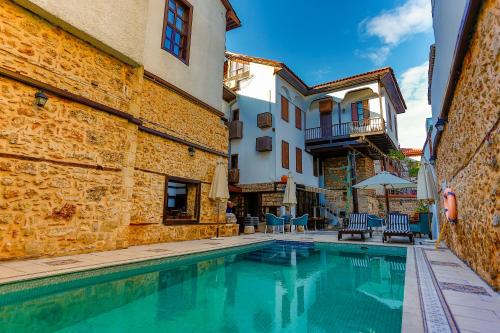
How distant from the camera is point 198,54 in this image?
1002cm

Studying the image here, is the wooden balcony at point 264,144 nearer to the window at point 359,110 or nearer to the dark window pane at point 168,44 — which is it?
the window at point 359,110

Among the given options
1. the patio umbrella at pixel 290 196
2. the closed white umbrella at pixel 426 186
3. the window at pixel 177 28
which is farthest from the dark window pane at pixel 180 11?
the closed white umbrella at pixel 426 186

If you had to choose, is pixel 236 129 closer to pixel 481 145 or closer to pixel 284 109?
pixel 284 109

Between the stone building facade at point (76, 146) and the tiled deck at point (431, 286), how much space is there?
0.69m

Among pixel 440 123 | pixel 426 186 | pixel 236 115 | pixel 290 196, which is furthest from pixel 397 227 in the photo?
Result: pixel 236 115

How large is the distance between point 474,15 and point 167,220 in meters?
7.90

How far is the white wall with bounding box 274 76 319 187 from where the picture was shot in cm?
1553

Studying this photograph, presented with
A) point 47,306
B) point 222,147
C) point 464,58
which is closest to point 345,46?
point 222,147

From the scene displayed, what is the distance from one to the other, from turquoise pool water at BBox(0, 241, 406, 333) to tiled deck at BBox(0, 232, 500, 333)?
201 millimetres

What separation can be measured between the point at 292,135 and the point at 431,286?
1369 cm

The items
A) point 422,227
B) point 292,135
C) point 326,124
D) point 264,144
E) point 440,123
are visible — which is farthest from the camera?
point 326,124

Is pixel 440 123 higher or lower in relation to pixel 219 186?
higher

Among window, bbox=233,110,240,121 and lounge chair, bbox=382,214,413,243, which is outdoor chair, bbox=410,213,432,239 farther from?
window, bbox=233,110,240,121

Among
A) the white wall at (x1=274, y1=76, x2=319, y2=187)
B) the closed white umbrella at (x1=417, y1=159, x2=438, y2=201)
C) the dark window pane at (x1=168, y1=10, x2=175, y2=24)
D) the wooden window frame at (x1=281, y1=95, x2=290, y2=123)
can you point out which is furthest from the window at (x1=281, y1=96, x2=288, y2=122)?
the closed white umbrella at (x1=417, y1=159, x2=438, y2=201)
